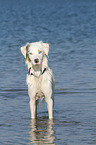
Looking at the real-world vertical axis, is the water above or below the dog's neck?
below

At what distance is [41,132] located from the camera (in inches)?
449

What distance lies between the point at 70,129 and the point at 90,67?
8.39m

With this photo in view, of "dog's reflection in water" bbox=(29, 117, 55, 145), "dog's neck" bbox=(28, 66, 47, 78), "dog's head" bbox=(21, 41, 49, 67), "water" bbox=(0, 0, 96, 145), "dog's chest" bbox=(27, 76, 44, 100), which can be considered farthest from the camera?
"dog's chest" bbox=(27, 76, 44, 100)

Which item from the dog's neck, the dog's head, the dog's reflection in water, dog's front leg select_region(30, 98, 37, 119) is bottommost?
the dog's reflection in water

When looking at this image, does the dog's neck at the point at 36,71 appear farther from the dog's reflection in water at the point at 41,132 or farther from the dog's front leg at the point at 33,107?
the dog's reflection in water at the point at 41,132

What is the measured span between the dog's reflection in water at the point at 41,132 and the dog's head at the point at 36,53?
5.26ft

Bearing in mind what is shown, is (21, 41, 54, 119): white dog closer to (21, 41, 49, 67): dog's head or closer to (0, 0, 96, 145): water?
(21, 41, 49, 67): dog's head

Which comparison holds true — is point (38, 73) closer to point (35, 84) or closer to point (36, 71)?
point (36, 71)

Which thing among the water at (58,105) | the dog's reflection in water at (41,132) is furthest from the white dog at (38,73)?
the water at (58,105)

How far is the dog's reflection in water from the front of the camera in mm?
10601

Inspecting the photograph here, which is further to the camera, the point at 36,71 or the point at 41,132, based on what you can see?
the point at 36,71

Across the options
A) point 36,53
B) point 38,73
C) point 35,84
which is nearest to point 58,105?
point 35,84

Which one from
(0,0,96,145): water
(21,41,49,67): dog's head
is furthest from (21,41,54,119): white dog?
(0,0,96,145): water

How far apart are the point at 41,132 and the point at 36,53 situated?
1892 mm
